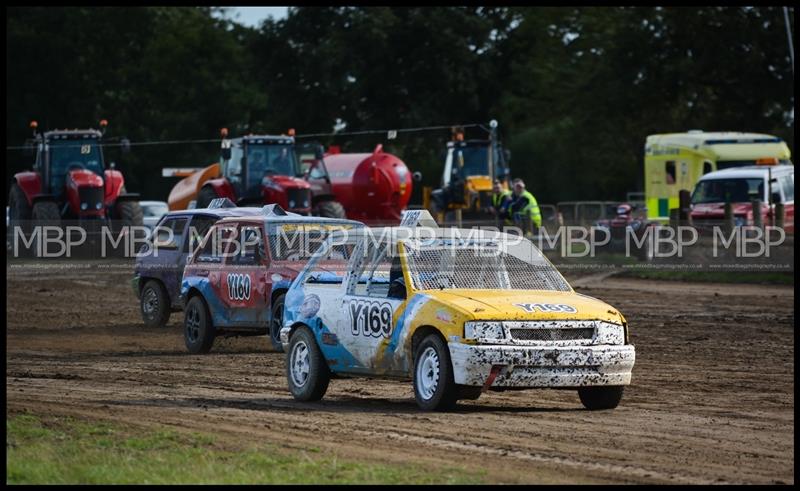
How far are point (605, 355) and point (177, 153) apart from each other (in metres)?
61.0

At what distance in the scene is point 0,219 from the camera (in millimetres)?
26234

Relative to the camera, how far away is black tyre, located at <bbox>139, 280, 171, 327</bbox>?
21188 mm

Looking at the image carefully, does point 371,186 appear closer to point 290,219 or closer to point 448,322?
point 290,219

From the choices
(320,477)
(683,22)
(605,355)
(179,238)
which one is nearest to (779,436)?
(605,355)

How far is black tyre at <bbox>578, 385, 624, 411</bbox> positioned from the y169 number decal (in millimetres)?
6009

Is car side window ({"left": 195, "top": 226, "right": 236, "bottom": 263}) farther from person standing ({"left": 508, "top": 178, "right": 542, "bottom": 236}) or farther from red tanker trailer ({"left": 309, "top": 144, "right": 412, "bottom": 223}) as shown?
red tanker trailer ({"left": 309, "top": 144, "right": 412, "bottom": 223})

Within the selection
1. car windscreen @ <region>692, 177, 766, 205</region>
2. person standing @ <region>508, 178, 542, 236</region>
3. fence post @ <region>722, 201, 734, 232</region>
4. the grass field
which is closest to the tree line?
car windscreen @ <region>692, 177, 766, 205</region>

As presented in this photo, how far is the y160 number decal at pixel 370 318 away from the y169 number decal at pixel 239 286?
15.8 ft

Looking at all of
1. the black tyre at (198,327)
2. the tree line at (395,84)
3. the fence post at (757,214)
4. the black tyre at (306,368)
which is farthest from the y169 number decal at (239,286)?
the tree line at (395,84)

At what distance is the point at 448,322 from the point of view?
38.7ft

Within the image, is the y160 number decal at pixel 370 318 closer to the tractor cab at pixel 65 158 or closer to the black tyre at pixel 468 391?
the black tyre at pixel 468 391

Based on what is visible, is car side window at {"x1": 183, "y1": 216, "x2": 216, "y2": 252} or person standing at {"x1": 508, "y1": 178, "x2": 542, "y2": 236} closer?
car side window at {"x1": 183, "y1": 216, "x2": 216, "y2": 252}

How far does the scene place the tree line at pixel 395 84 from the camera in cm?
6359

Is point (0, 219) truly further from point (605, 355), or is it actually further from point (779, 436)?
point (779, 436)
